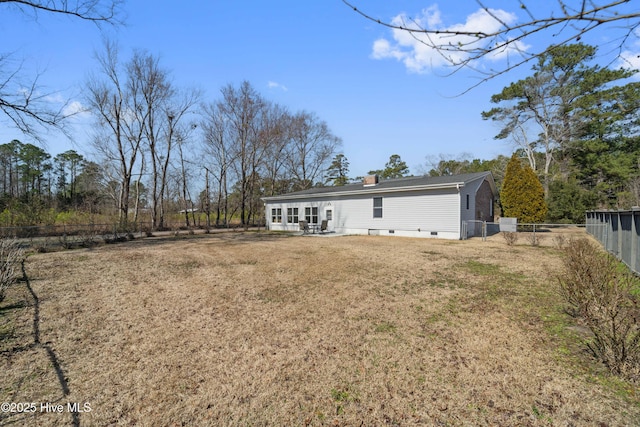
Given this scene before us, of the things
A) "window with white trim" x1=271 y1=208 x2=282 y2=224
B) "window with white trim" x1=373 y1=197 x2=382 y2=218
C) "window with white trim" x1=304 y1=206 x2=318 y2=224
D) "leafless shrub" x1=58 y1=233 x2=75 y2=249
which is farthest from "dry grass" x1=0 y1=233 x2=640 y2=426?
"window with white trim" x1=271 y1=208 x2=282 y2=224

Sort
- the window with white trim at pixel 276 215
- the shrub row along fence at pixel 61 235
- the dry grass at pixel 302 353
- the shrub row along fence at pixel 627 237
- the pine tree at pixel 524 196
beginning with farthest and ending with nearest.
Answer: the window with white trim at pixel 276 215 < the pine tree at pixel 524 196 < the shrub row along fence at pixel 61 235 < the shrub row along fence at pixel 627 237 < the dry grass at pixel 302 353

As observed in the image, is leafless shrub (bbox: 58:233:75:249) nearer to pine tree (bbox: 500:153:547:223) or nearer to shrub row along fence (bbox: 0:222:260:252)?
shrub row along fence (bbox: 0:222:260:252)

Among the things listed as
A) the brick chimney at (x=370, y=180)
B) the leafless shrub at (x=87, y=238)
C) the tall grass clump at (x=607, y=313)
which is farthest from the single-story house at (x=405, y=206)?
the leafless shrub at (x=87, y=238)

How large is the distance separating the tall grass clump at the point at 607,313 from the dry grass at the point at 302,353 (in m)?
0.24

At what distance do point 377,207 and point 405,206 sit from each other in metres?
1.80

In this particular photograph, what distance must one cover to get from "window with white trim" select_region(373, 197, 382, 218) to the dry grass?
10334 millimetres

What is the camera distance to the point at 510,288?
5582mm

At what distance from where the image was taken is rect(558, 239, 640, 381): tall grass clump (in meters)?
2.65

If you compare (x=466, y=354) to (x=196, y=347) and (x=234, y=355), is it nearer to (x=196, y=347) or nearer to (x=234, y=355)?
(x=234, y=355)

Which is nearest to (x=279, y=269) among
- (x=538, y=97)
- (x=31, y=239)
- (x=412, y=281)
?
(x=412, y=281)

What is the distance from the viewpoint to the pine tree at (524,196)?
1764cm

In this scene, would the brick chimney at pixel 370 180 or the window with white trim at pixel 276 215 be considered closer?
the brick chimney at pixel 370 180

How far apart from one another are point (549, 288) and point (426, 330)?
3.46 metres

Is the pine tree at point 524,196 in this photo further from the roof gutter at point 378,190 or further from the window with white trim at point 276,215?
the window with white trim at point 276,215
